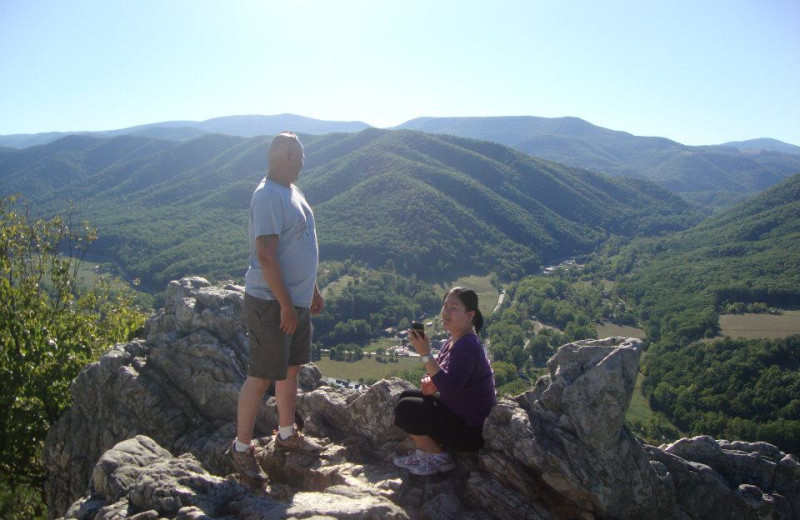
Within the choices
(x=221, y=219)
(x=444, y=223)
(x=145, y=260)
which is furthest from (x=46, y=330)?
(x=221, y=219)

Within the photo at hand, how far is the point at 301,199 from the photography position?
21.7ft

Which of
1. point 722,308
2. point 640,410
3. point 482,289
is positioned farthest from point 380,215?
point 640,410

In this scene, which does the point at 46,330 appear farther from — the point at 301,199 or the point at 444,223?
the point at 444,223

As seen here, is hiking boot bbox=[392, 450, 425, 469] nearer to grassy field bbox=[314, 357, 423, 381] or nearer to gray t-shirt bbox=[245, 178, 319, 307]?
gray t-shirt bbox=[245, 178, 319, 307]

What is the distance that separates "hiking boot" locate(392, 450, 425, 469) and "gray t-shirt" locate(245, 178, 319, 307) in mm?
2519

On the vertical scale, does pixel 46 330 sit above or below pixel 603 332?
above

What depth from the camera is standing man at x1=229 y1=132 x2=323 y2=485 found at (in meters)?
6.02

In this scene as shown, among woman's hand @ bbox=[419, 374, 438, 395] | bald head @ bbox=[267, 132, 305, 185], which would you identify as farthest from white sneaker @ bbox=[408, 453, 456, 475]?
bald head @ bbox=[267, 132, 305, 185]

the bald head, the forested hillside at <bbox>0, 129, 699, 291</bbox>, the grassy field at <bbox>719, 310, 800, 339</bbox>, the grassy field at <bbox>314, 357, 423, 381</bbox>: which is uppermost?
the bald head

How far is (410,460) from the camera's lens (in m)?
6.76

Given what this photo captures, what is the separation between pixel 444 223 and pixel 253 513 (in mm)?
139268

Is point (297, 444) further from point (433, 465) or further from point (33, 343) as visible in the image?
point (33, 343)

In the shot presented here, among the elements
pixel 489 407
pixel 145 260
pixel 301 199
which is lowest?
pixel 145 260

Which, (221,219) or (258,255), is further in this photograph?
(221,219)
